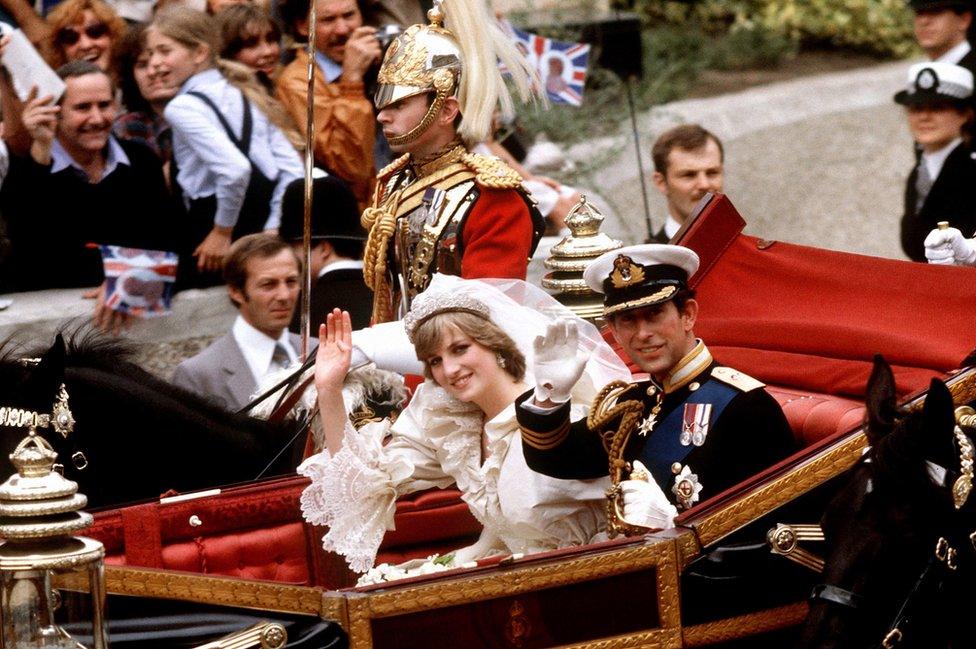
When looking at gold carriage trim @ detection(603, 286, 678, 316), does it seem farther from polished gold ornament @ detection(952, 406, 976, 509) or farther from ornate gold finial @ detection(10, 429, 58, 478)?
Result: ornate gold finial @ detection(10, 429, 58, 478)

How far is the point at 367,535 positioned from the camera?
5.40 m

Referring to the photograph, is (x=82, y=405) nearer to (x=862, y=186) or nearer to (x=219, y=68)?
(x=219, y=68)

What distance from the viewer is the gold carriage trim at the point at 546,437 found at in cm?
503

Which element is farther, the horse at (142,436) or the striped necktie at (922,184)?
the striped necktie at (922,184)

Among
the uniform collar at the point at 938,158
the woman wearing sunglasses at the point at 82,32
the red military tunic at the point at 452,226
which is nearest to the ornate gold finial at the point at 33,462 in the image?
the red military tunic at the point at 452,226

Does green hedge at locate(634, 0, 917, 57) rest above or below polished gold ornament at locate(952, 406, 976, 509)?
below

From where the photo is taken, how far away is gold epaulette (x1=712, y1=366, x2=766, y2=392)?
197 inches

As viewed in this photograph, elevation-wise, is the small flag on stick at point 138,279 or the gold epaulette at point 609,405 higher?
the gold epaulette at point 609,405

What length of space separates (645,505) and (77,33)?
14.9 ft

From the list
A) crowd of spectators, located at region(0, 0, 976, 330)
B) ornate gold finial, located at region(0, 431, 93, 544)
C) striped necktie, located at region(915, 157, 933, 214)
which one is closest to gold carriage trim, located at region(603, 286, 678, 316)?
ornate gold finial, located at region(0, 431, 93, 544)

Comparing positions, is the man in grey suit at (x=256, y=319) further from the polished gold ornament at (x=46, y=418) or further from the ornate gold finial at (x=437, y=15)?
the polished gold ornament at (x=46, y=418)

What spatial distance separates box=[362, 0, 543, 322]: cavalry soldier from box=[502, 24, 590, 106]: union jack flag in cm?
357

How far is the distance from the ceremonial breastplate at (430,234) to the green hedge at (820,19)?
8.84m

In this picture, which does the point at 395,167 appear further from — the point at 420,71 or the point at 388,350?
the point at 388,350
